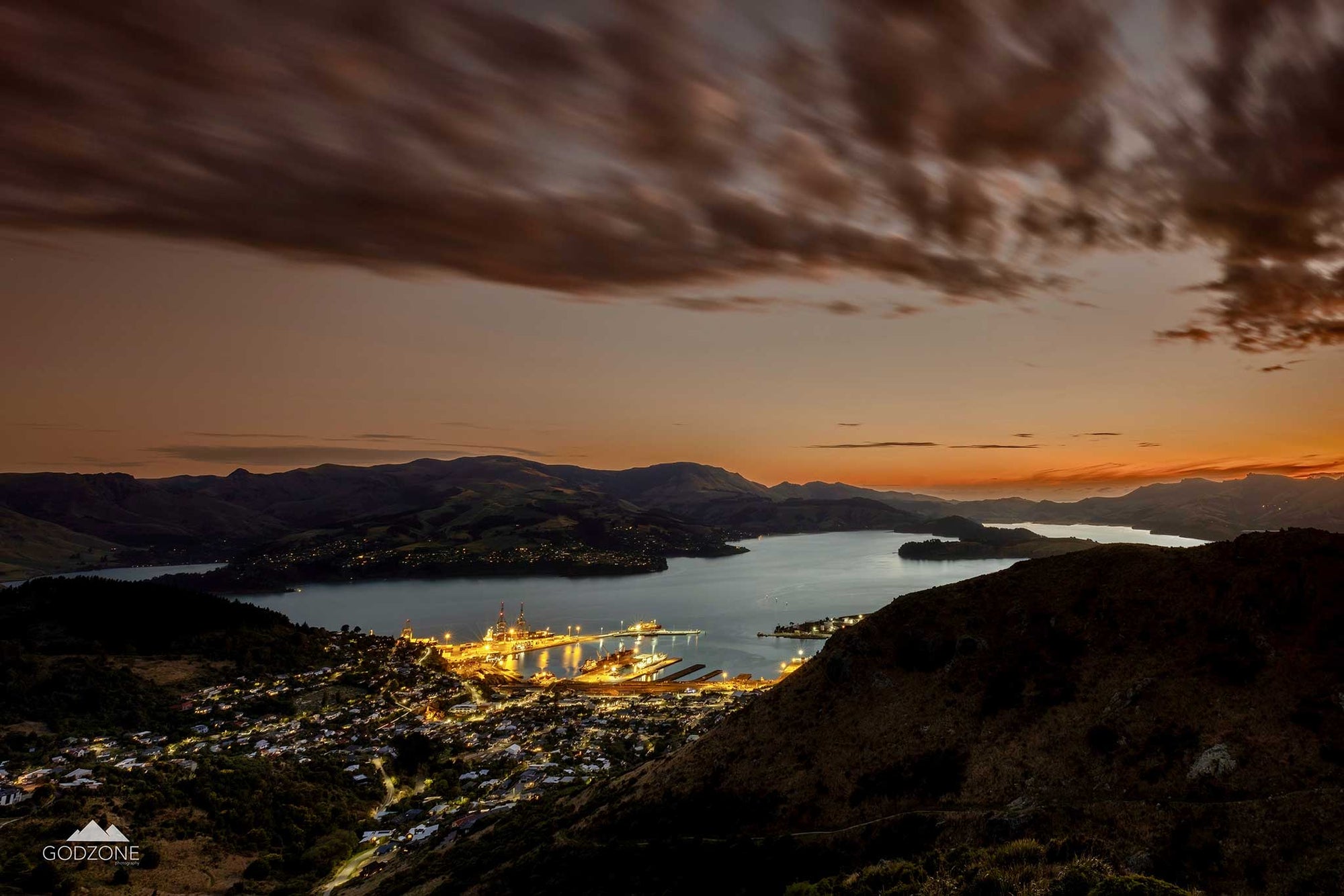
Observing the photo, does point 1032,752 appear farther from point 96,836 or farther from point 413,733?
point 413,733

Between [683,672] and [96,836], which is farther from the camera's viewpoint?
[683,672]

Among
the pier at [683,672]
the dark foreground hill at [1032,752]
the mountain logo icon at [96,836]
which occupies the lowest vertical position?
the pier at [683,672]

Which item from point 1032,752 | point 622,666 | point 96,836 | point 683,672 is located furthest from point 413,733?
point 1032,752

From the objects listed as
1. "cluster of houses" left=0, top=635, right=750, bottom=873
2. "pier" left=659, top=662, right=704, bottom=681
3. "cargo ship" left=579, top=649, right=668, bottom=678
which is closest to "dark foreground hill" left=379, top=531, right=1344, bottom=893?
"cluster of houses" left=0, top=635, right=750, bottom=873

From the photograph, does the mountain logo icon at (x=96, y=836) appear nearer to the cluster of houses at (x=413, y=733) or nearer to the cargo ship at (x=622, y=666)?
the cluster of houses at (x=413, y=733)

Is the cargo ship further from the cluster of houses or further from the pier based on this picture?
the cluster of houses

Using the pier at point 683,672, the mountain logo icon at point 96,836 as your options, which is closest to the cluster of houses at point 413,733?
the mountain logo icon at point 96,836
